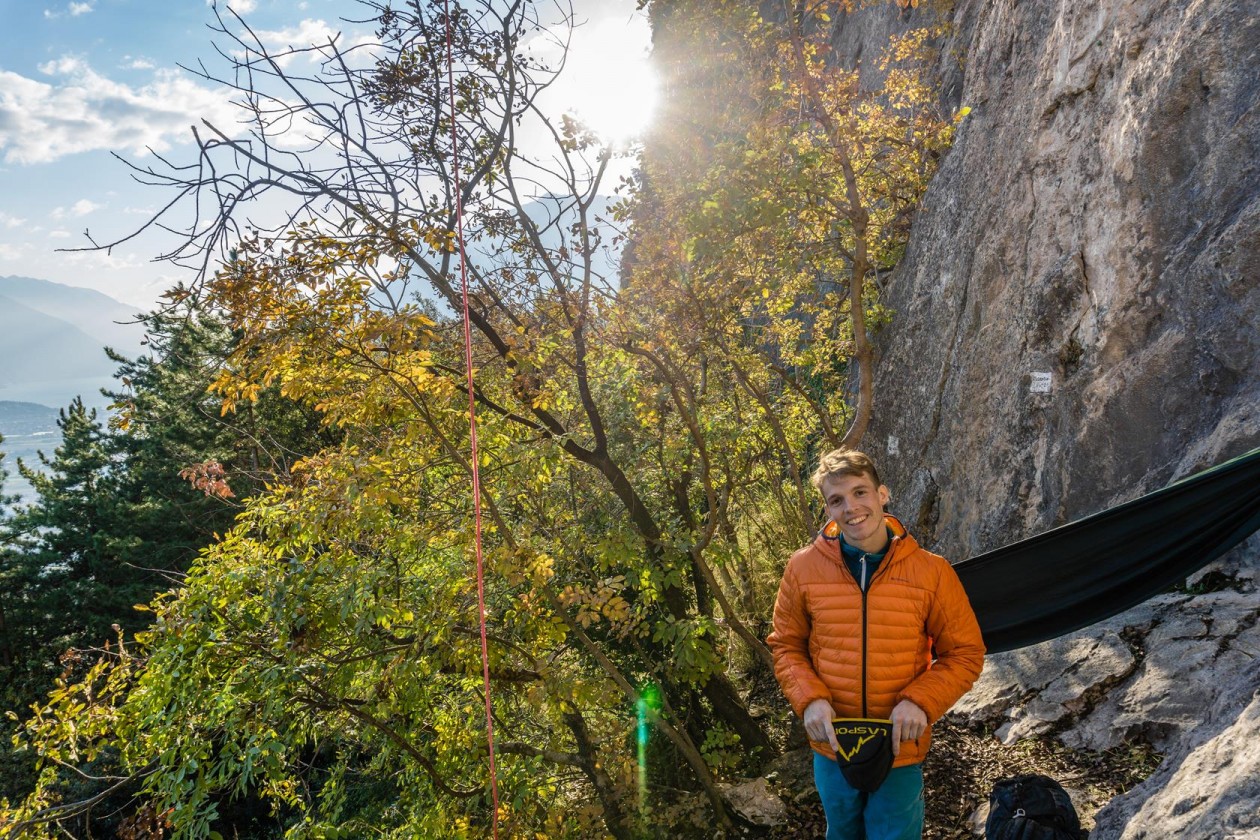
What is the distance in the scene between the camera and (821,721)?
74.9 inches

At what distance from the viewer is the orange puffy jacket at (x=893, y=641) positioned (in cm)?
191

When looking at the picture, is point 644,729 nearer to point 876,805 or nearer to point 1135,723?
point 1135,723

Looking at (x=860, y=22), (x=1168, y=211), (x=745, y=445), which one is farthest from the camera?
(x=860, y=22)

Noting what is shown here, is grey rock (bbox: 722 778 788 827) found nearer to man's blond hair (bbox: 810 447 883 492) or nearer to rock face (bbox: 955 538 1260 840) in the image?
rock face (bbox: 955 538 1260 840)

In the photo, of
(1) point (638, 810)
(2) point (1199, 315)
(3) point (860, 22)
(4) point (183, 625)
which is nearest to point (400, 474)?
(4) point (183, 625)

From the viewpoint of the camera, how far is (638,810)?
4.80 m

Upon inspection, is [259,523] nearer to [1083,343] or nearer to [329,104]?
[329,104]

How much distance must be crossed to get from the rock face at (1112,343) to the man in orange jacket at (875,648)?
591mm

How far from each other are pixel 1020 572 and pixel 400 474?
2.98 m

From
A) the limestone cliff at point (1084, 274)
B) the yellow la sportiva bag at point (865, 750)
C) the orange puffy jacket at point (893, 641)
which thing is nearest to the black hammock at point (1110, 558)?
the limestone cliff at point (1084, 274)

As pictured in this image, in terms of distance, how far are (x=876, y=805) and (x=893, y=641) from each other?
0.46m

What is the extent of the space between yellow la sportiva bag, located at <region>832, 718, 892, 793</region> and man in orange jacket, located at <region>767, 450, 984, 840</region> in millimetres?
12

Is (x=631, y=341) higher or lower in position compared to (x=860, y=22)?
lower

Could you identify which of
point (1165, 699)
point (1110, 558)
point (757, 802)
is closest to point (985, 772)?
point (1165, 699)
